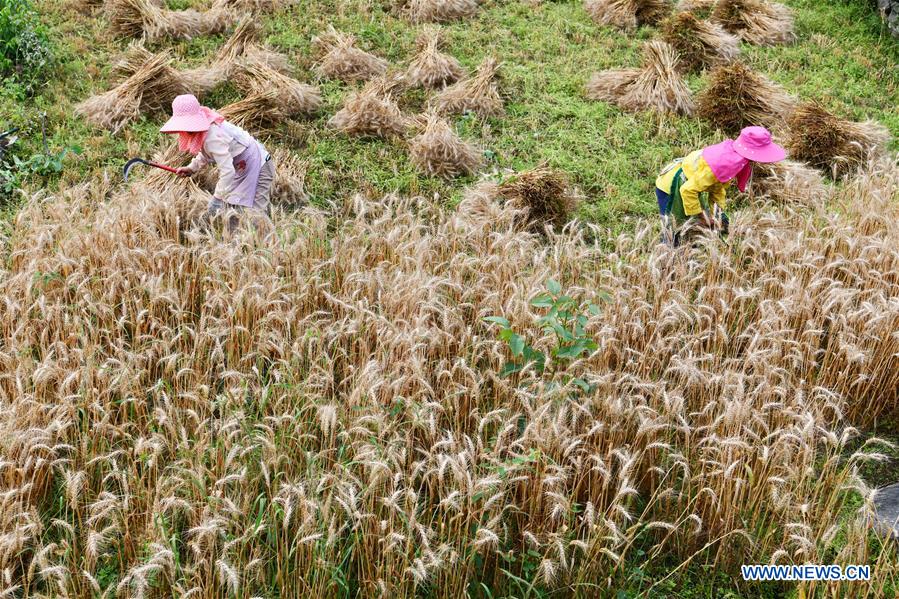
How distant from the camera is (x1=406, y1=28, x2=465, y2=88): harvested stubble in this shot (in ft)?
25.1

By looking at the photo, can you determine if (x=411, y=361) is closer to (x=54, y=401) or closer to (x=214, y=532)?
(x=214, y=532)

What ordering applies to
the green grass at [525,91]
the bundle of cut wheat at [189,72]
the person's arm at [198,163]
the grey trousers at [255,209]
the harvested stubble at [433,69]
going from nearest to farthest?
the grey trousers at [255,209]
the person's arm at [198,163]
the green grass at [525,91]
the bundle of cut wheat at [189,72]
the harvested stubble at [433,69]

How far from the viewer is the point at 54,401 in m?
3.74

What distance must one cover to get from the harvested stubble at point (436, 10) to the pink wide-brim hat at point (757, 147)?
4.56 metres

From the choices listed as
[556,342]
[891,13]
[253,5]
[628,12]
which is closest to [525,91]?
[628,12]

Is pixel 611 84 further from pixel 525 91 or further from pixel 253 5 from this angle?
pixel 253 5

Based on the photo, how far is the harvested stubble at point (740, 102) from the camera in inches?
289

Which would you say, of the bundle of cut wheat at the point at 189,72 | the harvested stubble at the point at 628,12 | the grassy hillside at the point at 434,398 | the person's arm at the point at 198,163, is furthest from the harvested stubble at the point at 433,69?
the person's arm at the point at 198,163

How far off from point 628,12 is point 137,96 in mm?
5435

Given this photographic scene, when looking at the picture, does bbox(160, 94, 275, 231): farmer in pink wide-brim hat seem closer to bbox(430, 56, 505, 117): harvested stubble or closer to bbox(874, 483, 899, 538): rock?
bbox(430, 56, 505, 117): harvested stubble

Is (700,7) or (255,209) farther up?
(700,7)

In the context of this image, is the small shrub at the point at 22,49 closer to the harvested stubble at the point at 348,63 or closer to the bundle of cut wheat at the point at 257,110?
the bundle of cut wheat at the point at 257,110

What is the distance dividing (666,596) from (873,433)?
6.12 feet

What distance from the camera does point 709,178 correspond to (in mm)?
5324
